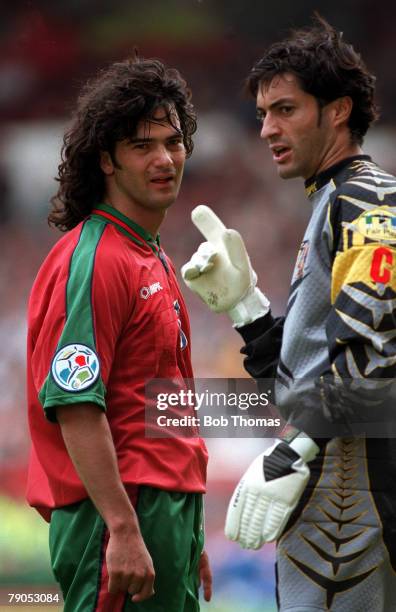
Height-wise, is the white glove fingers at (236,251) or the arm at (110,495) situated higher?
the white glove fingers at (236,251)

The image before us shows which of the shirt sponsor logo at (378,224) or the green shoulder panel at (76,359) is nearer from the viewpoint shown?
the shirt sponsor logo at (378,224)

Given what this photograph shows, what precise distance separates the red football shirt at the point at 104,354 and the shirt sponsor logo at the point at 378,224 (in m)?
0.50

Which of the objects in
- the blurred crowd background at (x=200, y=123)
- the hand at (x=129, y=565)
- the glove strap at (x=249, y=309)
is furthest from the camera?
the blurred crowd background at (x=200, y=123)

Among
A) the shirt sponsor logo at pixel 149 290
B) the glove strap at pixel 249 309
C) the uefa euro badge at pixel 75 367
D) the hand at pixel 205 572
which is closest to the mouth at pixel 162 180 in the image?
the shirt sponsor logo at pixel 149 290

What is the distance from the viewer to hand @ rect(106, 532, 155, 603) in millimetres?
1960

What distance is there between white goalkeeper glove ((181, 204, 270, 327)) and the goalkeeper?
221 mm

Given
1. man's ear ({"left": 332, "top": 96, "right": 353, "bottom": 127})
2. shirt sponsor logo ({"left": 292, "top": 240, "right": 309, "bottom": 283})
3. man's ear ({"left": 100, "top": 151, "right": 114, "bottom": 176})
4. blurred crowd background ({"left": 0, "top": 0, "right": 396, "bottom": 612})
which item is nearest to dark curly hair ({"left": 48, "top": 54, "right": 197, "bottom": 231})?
man's ear ({"left": 100, "top": 151, "right": 114, "bottom": 176})

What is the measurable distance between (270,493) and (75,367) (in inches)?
17.4

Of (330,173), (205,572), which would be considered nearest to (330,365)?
(330,173)

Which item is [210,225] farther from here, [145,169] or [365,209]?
[365,209]

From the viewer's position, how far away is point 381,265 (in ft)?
5.98

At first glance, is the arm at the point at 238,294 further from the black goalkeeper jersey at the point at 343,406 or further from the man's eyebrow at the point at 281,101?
the man's eyebrow at the point at 281,101

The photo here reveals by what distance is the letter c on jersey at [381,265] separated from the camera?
71.4 inches

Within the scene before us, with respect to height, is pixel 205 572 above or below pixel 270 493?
below
